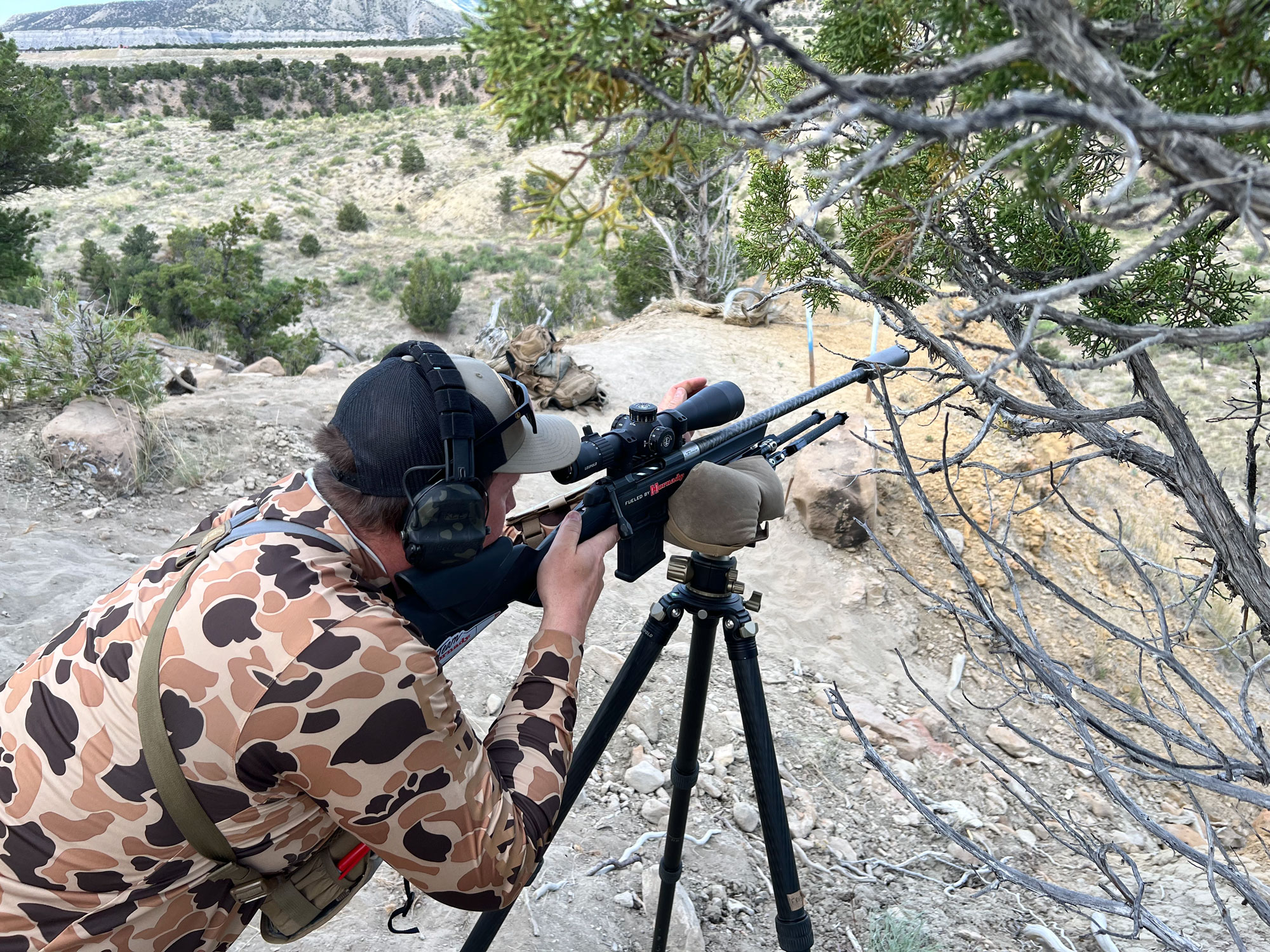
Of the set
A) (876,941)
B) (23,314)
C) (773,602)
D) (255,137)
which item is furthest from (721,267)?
(255,137)

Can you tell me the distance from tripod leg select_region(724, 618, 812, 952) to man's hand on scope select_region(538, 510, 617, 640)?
0.39 meters

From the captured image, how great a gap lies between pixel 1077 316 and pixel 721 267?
1020cm

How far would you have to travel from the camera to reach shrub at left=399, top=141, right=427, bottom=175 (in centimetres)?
2562

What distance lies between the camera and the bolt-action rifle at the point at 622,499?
148cm

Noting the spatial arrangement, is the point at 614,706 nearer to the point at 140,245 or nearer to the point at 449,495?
the point at 449,495

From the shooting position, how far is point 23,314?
951cm

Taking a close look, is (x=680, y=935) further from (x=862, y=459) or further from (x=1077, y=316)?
(x=862, y=459)

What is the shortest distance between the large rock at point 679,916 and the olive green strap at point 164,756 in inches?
61.2

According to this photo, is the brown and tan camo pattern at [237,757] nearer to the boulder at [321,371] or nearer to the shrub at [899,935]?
the shrub at [899,935]

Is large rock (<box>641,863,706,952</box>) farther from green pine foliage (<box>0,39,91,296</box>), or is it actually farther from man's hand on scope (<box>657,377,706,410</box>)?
green pine foliage (<box>0,39,91,296</box>)

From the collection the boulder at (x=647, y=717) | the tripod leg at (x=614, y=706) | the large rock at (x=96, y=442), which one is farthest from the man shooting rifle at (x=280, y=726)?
the large rock at (x=96, y=442)

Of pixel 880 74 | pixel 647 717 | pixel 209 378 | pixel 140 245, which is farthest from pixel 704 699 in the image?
pixel 140 245

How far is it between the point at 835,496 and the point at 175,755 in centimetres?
507

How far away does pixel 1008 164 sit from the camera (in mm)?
939
